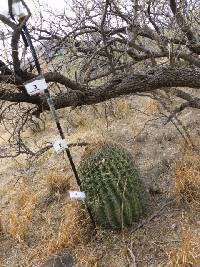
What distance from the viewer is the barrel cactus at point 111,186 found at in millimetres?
4812

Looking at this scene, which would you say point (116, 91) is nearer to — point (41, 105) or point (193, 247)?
point (41, 105)

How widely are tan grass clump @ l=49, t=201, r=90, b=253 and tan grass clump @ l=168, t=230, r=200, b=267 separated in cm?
106

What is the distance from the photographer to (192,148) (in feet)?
21.2

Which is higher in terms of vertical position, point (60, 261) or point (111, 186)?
point (111, 186)

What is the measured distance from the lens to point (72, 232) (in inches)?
200

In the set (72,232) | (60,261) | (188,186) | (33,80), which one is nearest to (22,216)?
(72,232)

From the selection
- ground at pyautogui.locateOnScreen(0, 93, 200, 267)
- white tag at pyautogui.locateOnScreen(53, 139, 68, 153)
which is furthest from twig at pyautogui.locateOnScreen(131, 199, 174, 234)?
white tag at pyautogui.locateOnScreen(53, 139, 68, 153)

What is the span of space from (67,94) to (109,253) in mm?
1553

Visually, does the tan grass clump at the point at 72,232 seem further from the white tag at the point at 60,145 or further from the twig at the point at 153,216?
the white tag at the point at 60,145

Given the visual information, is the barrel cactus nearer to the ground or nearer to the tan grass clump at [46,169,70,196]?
the ground

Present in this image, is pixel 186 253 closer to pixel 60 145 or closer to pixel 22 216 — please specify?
pixel 60 145

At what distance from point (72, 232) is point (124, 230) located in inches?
21.1

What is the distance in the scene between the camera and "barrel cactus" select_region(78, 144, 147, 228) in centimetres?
481

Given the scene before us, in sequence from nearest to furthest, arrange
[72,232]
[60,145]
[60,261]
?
[60,145] < [60,261] < [72,232]
